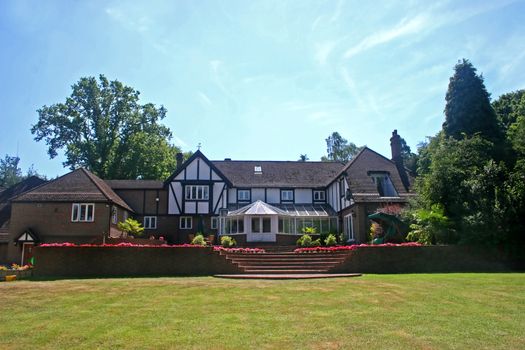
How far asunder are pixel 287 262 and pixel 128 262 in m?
7.79

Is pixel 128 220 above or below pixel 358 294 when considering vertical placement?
above

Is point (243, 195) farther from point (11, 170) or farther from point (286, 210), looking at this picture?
point (11, 170)

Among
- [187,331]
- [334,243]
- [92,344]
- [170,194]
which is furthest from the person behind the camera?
[170,194]

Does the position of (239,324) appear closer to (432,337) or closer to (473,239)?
(432,337)

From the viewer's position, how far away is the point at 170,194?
37.6 m

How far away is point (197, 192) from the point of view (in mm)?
37625

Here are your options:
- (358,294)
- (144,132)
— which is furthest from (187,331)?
(144,132)

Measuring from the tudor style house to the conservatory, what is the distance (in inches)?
3.1

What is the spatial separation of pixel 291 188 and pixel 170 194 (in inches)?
412

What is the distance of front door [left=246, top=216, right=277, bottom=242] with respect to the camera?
34.5 meters

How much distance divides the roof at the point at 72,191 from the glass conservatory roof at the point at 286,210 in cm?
976

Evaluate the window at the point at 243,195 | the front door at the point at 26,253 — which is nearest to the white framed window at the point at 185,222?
the window at the point at 243,195

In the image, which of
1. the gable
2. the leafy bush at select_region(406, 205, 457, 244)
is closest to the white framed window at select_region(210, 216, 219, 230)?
the gable

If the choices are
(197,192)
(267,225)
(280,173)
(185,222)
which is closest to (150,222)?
(185,222)
